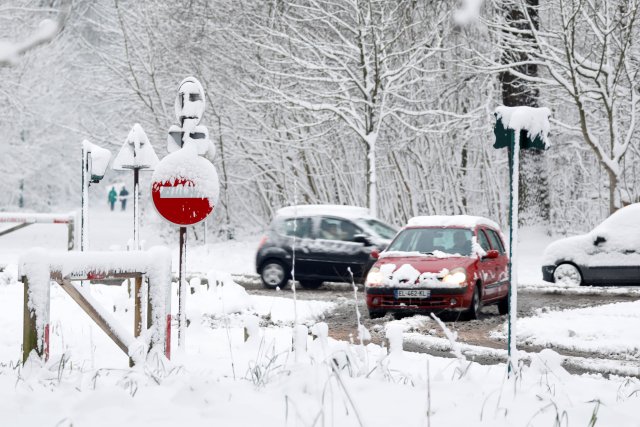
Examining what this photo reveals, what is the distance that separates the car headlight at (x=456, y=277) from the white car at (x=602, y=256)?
587cm

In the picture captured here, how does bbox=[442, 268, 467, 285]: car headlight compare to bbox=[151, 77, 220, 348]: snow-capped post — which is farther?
bbox=[442, 268, 467, 285]: car headlight

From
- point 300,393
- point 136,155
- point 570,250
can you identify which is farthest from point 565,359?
point 570,250

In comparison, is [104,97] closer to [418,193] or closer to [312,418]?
[418,193]

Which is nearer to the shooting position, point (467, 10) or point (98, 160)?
point (467, 10)

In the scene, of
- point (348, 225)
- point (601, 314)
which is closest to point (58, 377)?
point (601, 314)

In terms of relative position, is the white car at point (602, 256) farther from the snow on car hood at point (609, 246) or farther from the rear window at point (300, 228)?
the rear window at point (300, 228)

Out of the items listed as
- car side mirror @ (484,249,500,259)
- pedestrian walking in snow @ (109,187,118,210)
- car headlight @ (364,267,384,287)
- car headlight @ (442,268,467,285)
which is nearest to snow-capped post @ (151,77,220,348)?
car headlight @ (364,267,384,287)

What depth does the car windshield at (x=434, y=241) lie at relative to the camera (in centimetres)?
1374

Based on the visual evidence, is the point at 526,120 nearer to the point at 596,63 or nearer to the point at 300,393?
the point at 300,393

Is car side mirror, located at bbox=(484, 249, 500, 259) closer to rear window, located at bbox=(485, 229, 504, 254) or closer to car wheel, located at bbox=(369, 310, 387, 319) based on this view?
rear window, located at bbox=(485, 229, 504, 254)

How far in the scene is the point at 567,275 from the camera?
1809 cm

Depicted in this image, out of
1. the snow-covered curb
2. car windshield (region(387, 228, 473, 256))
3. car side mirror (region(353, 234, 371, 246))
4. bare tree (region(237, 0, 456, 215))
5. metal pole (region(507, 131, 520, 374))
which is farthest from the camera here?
bare tree (region(237, 0, 456, 215))

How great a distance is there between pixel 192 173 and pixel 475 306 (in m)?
5.65

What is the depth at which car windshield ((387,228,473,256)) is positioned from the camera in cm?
1374
